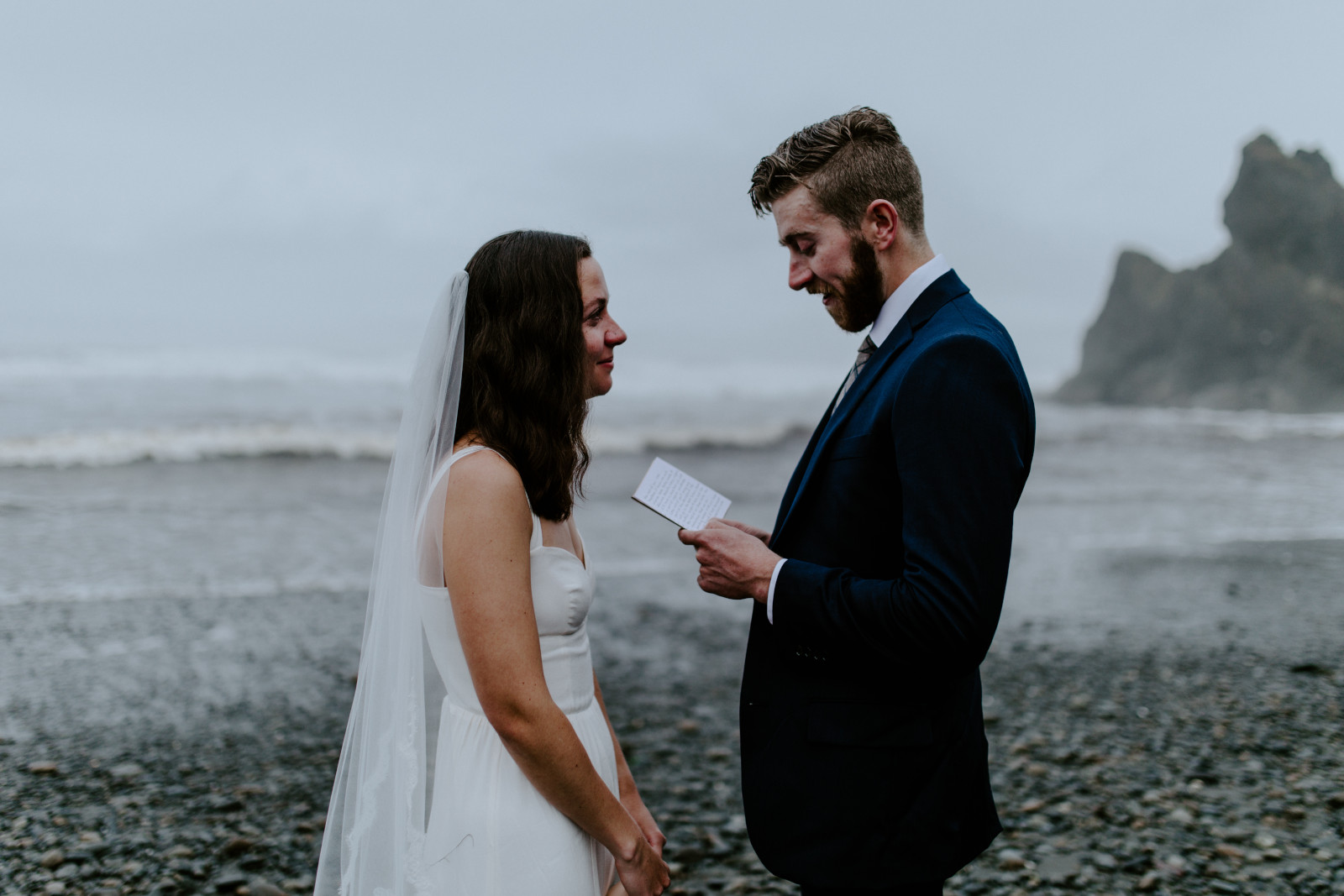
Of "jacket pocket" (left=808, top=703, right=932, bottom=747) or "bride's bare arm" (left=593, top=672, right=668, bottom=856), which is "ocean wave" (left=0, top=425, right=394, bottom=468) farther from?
"jacket pocket" (left=808, top=703, right=932, bottom=747)

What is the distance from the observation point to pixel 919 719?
1957mm

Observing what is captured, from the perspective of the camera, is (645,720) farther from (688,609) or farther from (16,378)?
(16,378)

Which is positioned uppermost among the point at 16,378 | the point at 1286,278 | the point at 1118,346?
the point at 1286,278

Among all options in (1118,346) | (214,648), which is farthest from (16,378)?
(1118,346)

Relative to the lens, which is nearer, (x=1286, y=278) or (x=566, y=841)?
(x=566, y=841)

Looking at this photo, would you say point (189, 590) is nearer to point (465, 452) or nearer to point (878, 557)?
point (465, 452)

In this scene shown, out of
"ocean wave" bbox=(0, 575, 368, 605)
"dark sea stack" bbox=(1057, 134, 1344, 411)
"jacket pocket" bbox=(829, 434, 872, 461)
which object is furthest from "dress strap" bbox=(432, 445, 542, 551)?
"dark sea stack" bbox=(1057, 134, 1344, 411)

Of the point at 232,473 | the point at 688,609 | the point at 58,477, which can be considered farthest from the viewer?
the point at 232,473

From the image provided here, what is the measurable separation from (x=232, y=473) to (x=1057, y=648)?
15747 millimetres

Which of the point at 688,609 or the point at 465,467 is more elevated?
the point at 465,467

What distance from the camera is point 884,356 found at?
1.98 m

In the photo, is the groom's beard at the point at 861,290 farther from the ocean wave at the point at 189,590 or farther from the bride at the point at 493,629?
the ocean wave at the point at 189,590

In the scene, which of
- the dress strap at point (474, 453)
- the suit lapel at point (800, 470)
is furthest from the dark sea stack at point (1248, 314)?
the dress strap at point (474, 453)

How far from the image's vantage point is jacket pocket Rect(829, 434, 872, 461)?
6.21 feet
